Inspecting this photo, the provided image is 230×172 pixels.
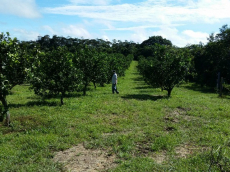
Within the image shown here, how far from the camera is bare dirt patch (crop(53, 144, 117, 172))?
18.0 feet

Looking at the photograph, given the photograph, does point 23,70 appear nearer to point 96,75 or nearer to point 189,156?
point 189,156

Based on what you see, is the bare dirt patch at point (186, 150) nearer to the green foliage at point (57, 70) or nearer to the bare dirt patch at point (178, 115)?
the bare dirt patch at point (178, 115)

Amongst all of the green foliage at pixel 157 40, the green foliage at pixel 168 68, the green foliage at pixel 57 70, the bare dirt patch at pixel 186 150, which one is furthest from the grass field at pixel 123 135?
the green foliage at pixel 157 40

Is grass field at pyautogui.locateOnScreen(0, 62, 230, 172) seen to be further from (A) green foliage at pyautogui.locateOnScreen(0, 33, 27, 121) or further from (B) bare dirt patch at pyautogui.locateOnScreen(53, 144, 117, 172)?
(A) green foliage at pyautogui.locateOnScreen(0, 33, 27, 121)

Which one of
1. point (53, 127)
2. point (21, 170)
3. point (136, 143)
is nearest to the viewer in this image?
point (21, 170)

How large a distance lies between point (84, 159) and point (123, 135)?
2043mm

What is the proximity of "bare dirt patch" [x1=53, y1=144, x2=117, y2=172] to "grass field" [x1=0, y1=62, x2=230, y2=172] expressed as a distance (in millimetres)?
162

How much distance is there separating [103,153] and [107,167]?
2.67 feet

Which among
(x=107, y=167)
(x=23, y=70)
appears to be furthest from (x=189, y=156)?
(x=23, y=70)

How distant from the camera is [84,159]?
5.93 metres

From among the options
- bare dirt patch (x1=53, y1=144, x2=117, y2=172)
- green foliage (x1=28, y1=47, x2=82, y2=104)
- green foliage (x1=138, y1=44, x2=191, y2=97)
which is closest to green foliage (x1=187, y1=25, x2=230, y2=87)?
green foliage (x1=138, y1=44, x2=191, y2=97)

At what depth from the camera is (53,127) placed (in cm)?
830

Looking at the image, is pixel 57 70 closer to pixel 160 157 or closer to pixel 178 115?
pixel 178 115

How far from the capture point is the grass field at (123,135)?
5.65 metres
